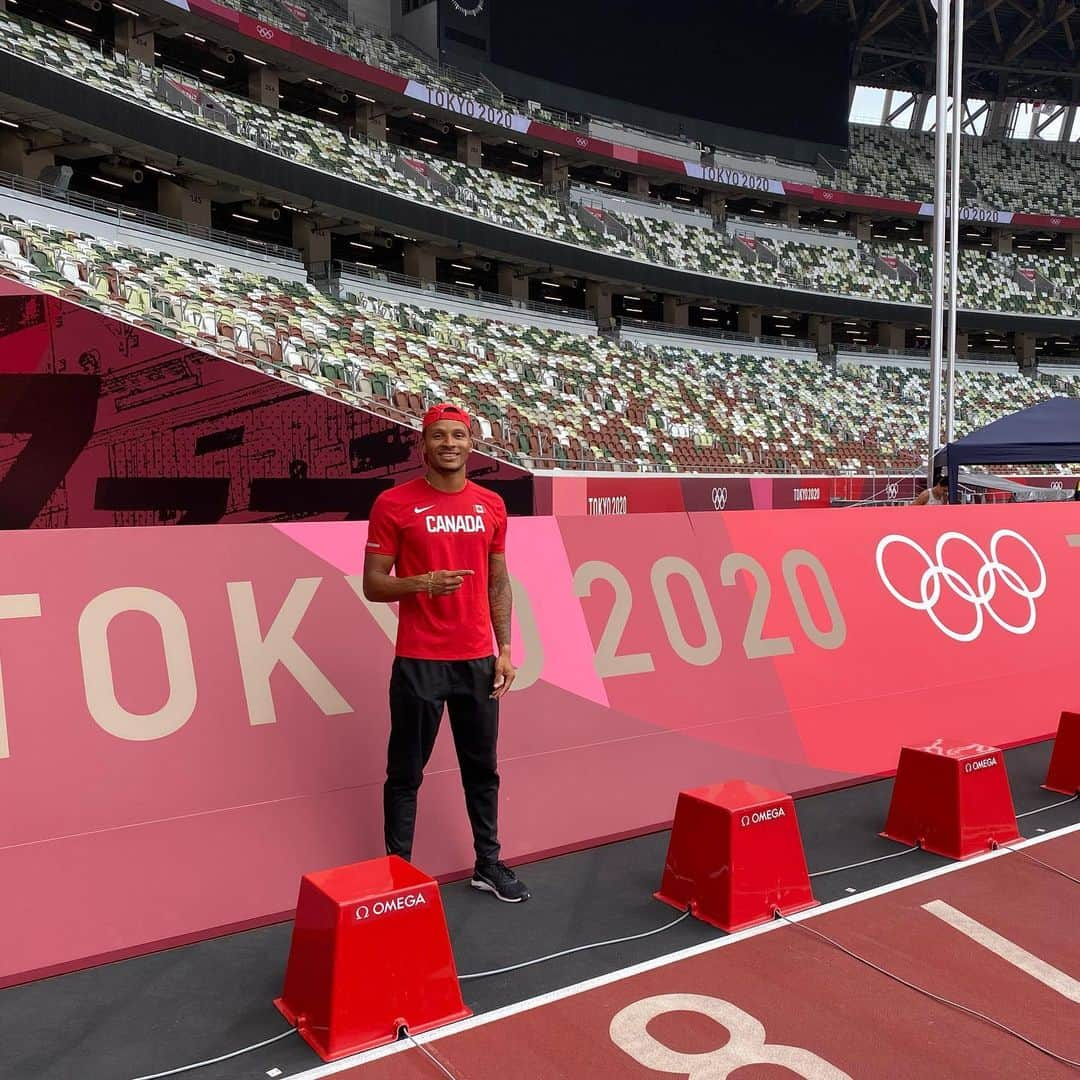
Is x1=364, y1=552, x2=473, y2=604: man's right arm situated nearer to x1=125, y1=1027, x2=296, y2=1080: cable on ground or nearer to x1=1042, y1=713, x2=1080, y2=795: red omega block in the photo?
x1=125, y1=1027, x2=296, y2=1080: cable on ground

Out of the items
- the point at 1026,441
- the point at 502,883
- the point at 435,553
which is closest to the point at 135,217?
the point at 1026,441

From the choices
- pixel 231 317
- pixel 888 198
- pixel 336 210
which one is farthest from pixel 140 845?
pixel 888 198

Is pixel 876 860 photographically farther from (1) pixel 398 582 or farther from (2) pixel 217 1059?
(2) pixel 217 1059

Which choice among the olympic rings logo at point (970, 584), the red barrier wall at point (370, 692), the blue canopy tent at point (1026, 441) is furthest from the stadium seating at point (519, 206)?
the olympic rings logo at point (970, 584)

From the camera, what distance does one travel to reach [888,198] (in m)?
44.2

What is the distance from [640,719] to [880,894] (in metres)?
1.45

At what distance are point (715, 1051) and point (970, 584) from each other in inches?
186

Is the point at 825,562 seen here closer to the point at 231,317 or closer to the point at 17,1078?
the point at 17,1078

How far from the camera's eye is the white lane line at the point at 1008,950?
3365 millimetres

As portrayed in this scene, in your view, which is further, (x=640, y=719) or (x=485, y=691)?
(x=640, y=719)

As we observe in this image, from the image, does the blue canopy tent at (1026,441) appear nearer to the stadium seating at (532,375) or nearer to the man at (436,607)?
the stadium seating at (532,375)

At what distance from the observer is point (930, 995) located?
10.8ft

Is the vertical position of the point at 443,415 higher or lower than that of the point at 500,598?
higher

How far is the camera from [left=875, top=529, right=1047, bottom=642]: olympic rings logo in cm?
647
